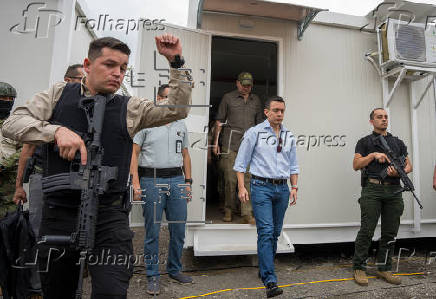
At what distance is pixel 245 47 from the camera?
18.4 ft

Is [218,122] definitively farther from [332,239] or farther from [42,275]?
[42,275]

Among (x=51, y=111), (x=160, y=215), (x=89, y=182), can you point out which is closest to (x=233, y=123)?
(x=160, y=215)

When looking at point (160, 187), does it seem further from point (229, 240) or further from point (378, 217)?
point (378, 217)

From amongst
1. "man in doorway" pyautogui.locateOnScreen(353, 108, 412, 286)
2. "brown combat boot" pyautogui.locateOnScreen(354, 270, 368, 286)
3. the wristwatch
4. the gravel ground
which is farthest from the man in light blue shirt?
the wristwatch

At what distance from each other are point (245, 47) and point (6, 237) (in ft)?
15.4

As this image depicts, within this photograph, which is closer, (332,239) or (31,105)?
(31,105)

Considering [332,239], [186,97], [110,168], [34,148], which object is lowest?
[332,239]

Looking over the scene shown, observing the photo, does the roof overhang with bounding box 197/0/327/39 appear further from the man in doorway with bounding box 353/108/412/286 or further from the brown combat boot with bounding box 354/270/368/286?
the brown combat boot with bounding box 354/270/368/286

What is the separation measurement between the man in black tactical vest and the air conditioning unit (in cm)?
389

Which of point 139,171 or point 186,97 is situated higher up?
point 186,97

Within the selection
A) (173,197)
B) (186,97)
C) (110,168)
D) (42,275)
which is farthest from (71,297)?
(173,197)

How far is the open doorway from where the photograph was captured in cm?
553

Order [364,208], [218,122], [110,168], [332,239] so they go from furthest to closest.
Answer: [218,122] < [332,239] < [364,208] < [110,168]

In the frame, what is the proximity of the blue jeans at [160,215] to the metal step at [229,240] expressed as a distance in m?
0.43
